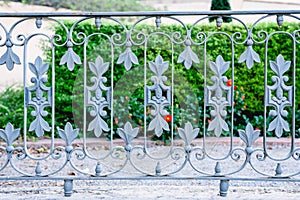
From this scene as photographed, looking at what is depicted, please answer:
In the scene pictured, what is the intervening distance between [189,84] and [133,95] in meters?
0.80

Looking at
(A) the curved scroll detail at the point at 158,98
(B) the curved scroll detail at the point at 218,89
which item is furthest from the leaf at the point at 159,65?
(B) the curved scroll detail at the point at 218,89

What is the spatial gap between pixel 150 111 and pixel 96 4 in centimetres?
775

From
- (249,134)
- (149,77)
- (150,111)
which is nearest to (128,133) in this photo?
(249,134)

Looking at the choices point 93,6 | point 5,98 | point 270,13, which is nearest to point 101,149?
point 5,98

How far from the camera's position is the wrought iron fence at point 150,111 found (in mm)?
3225

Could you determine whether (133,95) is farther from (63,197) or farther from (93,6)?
(93,6)

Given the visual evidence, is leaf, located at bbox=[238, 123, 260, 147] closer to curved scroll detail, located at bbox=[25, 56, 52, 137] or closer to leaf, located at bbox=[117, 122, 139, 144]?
leaf, located at bbox=[117, 122, 139, 144]

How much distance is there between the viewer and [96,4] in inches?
462

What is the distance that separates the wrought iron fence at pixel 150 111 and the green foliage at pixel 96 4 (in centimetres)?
162

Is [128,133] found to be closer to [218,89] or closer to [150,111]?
[218,89]

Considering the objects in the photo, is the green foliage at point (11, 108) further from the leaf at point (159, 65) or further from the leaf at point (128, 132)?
the leaf at point (159, 65)

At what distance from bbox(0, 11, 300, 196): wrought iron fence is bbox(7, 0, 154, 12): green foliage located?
1616 mm

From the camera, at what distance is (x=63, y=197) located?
11.4ft

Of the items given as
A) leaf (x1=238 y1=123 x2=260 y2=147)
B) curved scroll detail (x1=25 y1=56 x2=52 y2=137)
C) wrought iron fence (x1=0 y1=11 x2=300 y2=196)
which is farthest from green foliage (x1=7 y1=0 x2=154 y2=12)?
leaf (x1=238 y1=123 x2=260 y2=147)
